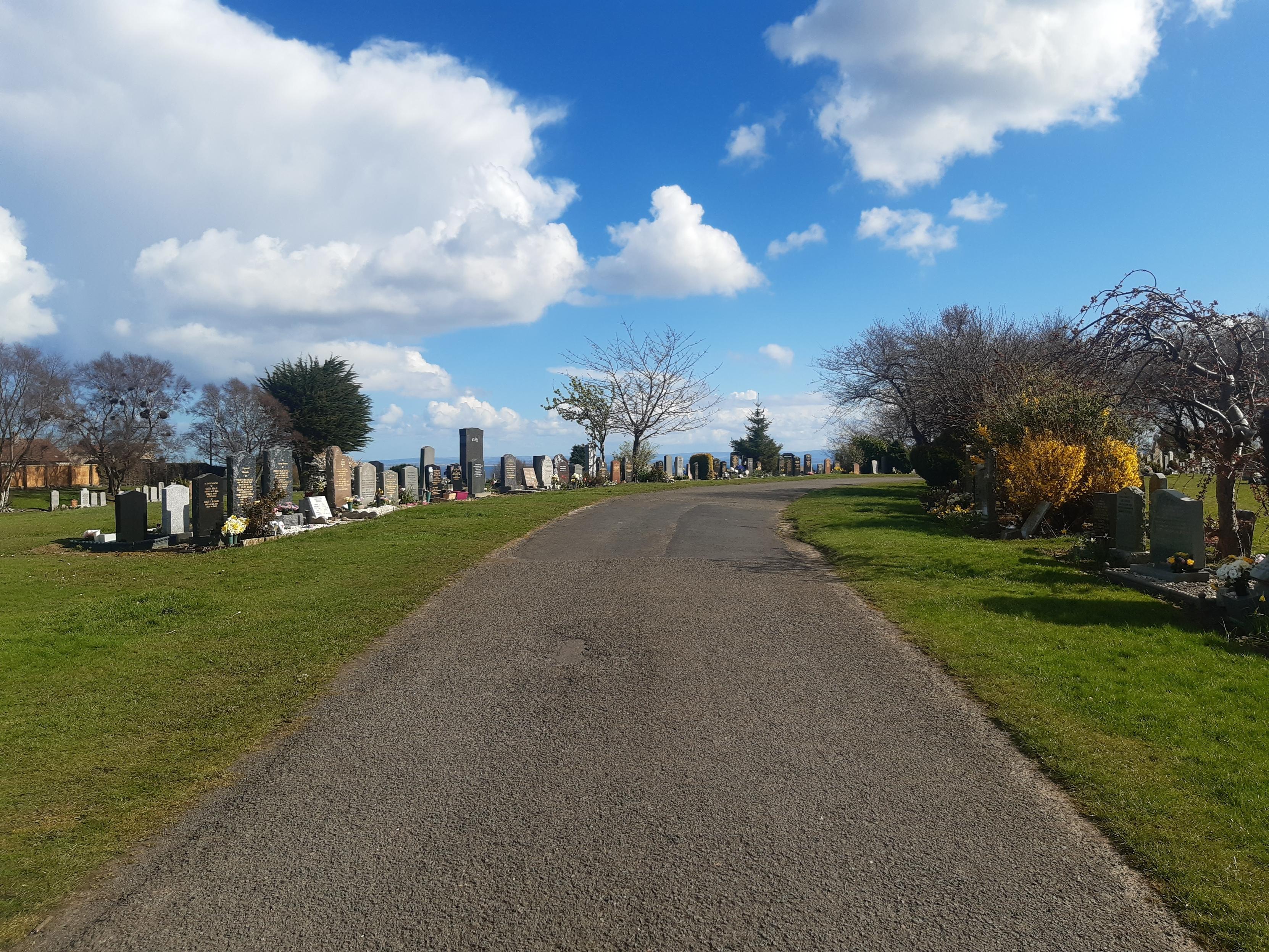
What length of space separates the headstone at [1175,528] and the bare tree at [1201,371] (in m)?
1.31

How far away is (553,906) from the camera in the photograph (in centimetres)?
321

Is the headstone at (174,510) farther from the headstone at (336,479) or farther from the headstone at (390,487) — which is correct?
the headstone at (390,487)

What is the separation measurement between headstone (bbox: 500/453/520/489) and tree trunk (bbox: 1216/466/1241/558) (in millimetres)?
24237

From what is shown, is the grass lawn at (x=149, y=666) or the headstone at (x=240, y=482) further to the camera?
the headstone at (x=240, y=482)

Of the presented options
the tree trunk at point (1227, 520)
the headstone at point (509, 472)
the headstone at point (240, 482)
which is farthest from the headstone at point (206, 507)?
the tree trunk at point (1227, 520)

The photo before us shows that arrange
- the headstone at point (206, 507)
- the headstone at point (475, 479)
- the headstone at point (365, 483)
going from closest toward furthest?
→ 1. the headstone at point (206, 507)
2. the headstone at point (365, 483)
3. the headstone at point (475, 479)

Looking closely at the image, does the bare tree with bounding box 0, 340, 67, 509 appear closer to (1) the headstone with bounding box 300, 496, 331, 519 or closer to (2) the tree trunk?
(1) the headstone with bounding box 300, 496, 331, 519

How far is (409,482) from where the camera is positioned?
25984 mm

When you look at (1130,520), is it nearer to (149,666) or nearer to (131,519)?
(149,666)

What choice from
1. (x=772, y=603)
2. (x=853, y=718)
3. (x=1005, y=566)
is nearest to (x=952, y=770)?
(x=853, y=718)

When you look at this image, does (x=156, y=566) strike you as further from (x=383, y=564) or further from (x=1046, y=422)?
(x=1046, y=422)

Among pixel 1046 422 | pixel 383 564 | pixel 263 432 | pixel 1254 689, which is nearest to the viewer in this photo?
pixel 1254 689

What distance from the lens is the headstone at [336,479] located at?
21.2m

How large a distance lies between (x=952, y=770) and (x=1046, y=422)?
13.7 meters
